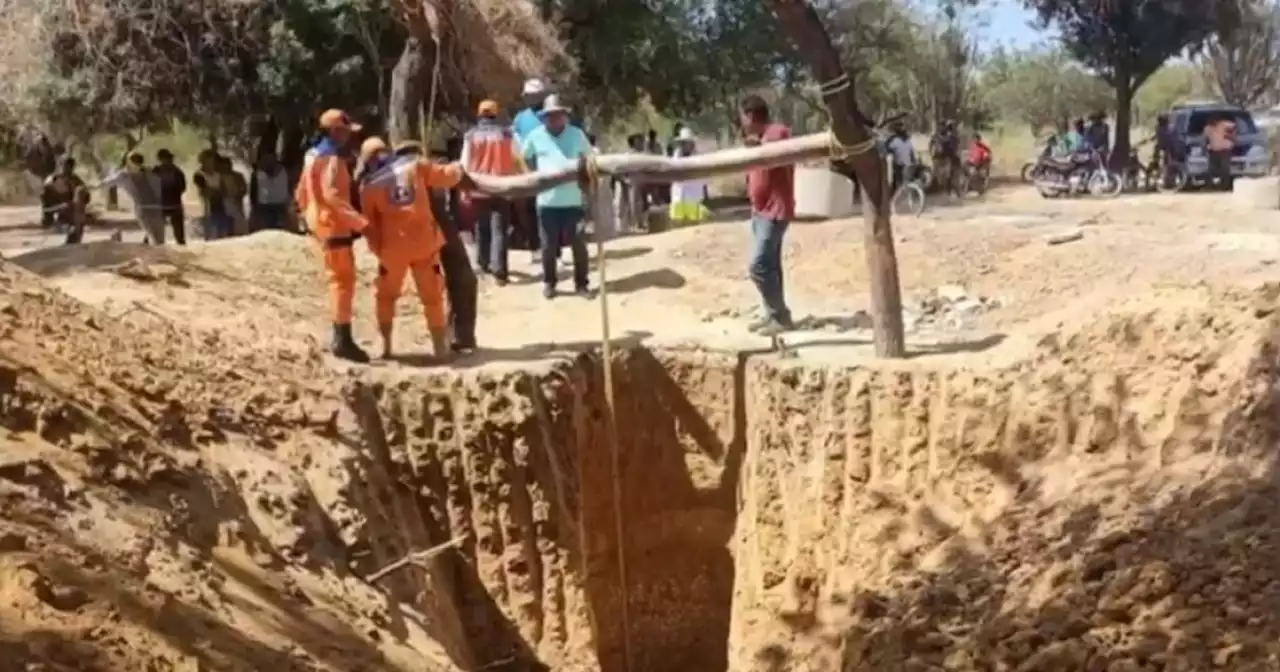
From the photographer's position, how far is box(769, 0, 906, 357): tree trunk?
8.95 meters

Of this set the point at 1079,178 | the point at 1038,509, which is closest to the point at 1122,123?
the point at 1079,178

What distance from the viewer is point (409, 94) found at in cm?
Answer: 998

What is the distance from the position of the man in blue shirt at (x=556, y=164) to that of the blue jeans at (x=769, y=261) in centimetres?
138

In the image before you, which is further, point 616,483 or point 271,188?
point 271,188

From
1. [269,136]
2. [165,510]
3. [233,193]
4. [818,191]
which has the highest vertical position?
[269,136]

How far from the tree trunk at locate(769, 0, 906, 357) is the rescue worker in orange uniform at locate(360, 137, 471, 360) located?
6.92ft

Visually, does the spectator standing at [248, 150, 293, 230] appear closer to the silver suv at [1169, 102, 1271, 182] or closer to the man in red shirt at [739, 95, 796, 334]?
the man in red shirt at [739, 95, 796, 334]

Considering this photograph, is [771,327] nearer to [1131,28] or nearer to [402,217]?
[402,217]

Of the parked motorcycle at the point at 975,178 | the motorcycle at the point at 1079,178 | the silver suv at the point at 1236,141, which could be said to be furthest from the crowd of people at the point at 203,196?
the silver suv at the point at 1236,141

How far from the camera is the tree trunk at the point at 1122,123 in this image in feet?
78.8

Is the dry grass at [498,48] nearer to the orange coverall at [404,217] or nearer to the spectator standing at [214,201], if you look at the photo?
the spectator standing at [214,201]

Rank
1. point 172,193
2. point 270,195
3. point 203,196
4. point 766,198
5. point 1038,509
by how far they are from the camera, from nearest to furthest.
Result: point 1038,509 < point 766,198 < point 172,193 < point 270,195 < point 203,196

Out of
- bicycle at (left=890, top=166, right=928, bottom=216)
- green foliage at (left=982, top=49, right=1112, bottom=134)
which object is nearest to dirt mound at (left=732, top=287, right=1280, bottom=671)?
bicycle at (left=890, top=166, right=928, bottom=216)

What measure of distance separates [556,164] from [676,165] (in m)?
1.54
